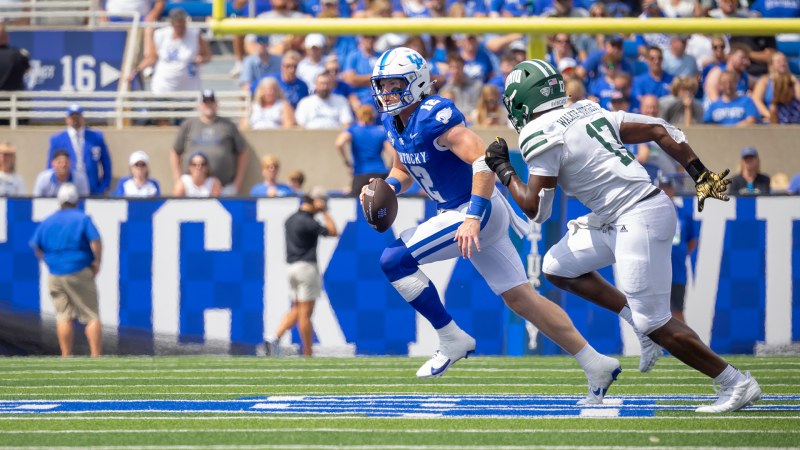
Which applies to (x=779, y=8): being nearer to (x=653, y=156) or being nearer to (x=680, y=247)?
(x=653, y=156)

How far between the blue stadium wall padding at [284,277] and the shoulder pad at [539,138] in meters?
3.69

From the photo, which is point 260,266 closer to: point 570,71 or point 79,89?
point 570,71

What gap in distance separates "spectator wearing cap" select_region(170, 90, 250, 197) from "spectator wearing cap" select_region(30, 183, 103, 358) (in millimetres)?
1262

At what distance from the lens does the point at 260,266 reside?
318 inches

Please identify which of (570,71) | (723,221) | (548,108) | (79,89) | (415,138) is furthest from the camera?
(79,89)

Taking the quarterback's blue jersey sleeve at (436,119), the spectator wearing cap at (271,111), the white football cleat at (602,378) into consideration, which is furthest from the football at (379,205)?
the spectator wearing cap at (271,111)

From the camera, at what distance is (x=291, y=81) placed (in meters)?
9.70

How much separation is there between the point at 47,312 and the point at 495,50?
5.72m

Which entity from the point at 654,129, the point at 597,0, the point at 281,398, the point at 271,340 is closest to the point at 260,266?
the point at 271,340

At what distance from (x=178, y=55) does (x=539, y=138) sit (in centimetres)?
699

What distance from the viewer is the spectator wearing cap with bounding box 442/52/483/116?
31.2 feet

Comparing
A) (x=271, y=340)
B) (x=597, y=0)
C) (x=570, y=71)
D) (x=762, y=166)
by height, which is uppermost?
(x=597, y=0)

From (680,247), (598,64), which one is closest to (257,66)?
(598,64)

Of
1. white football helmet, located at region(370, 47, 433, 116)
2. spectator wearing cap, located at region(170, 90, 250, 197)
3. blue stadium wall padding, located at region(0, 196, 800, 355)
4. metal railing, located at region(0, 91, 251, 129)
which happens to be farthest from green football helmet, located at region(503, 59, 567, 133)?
metal railing, located at region(0, 91, 251, 129)
